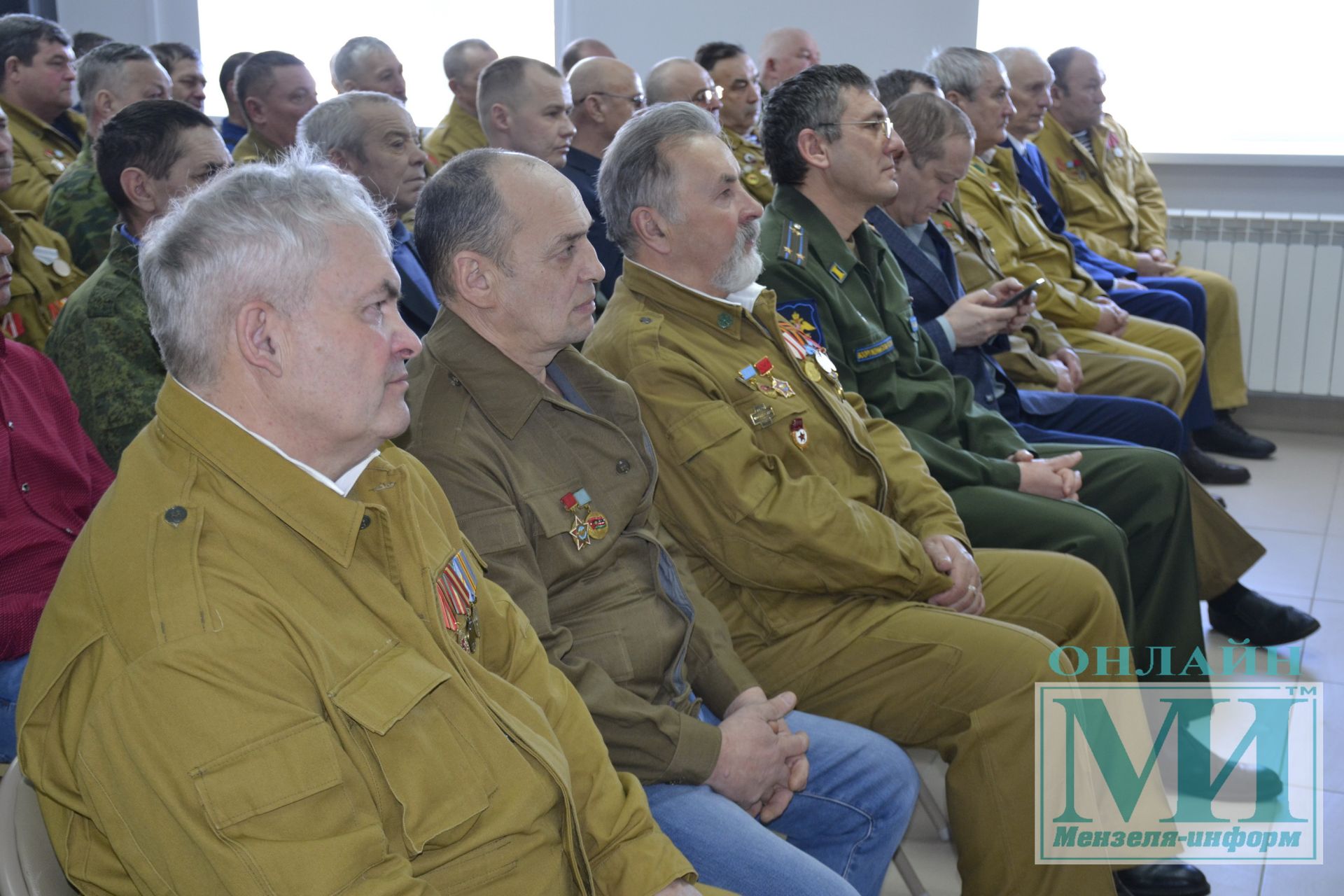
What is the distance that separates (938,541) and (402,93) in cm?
369

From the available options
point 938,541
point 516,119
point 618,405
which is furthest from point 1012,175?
point 618,405

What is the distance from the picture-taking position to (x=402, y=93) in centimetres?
495

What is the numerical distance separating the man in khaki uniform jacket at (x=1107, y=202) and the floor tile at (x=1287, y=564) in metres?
1.08

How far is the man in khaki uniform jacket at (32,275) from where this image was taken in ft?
8.82

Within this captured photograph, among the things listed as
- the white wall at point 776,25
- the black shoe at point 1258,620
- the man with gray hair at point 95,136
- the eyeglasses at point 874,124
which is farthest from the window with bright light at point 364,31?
the black shoe at point 1258,620

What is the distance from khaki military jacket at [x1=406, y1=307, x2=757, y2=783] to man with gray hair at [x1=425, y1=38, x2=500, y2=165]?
334cm

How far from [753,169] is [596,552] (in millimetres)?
3112

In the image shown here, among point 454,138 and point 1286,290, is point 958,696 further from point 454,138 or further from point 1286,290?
point 1286,290

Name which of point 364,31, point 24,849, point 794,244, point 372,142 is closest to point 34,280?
point 372,142

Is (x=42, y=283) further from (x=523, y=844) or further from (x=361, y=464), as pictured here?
(x=523, y=844)

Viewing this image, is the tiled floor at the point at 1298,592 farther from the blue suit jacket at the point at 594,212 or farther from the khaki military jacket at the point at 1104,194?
the blue suit jacket at the point at 594,212

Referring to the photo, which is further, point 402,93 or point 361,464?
point 402,93

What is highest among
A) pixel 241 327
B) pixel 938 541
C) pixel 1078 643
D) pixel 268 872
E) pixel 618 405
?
pixel 241 327

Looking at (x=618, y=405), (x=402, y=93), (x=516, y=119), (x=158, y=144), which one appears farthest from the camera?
(x=402, y=93)
